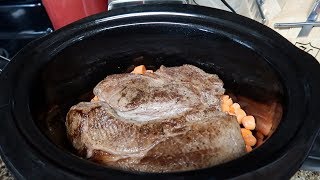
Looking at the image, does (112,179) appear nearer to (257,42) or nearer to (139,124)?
(139,124)

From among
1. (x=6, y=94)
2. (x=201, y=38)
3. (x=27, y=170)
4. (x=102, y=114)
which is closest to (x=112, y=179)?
(x=27, y=170)

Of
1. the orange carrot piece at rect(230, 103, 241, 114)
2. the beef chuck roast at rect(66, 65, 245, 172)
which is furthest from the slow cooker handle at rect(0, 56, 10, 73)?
the orange carrot piece at rect(230, 103, 241, 114)

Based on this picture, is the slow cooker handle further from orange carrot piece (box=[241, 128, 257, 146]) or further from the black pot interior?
orange carrot piece (box=[241, 128, 257, 146])

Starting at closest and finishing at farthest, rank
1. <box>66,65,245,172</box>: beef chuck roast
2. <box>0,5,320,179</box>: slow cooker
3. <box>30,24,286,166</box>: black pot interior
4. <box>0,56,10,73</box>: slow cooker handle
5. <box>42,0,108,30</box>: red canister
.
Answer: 1. <box>0,5,320,179</box>: slow cooker
2. <box>66,65,245,172</box>: beef chuck roast
3. <box>30,24,286,166</box>: black pot interior
4. <box>0,56,10,73</box>: slow cooker handle
5. <box>42,0,108,30</box>: red canister

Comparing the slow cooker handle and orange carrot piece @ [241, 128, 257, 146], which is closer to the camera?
orange carrot piece @ [241, 128, 257, 146]

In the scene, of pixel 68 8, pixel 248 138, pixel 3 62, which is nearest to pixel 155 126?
pixel 248 138
